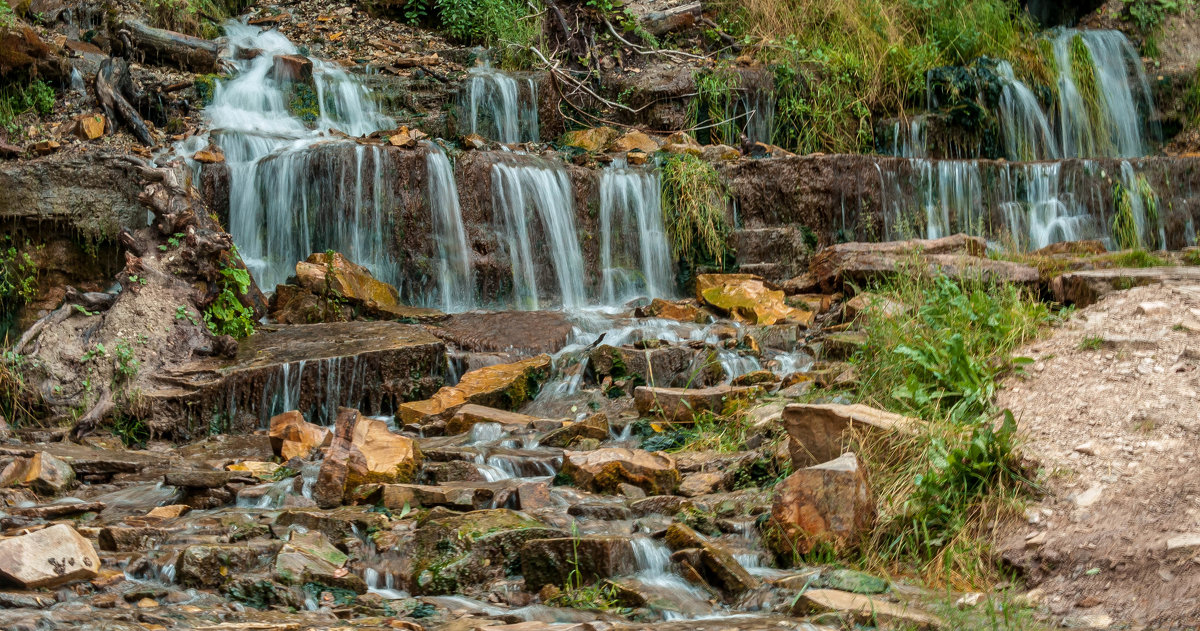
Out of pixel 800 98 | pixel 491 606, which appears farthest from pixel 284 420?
pixel 800 98

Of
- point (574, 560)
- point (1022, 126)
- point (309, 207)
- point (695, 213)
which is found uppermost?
point (1022, 126)

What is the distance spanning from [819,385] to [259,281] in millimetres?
4904

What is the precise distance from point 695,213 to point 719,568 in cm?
598

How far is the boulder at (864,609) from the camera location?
9.16 ft

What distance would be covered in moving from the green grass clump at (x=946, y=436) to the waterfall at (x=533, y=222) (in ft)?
14.1

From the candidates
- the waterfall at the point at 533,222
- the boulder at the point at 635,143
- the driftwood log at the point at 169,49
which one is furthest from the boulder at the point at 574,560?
the driftwood log at the point at 169,49

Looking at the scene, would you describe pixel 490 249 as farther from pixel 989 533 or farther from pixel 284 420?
pixel 989 533

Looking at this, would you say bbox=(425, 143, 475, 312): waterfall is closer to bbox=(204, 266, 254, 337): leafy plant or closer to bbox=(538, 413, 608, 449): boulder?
bbox=(204, 266, 254, 337): leafy plant

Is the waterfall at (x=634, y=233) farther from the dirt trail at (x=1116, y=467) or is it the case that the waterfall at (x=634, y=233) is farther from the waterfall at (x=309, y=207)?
the dirt trail at (x=1116, y=467)

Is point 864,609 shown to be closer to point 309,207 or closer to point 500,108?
point 309,207

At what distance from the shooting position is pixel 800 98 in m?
10.9

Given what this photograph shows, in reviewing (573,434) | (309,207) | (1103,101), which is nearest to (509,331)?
(573,434)

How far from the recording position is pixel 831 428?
3.78 meters

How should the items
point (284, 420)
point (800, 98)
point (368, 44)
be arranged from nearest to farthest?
point (284, 420) < point (800, 98) < point (368, 44)
